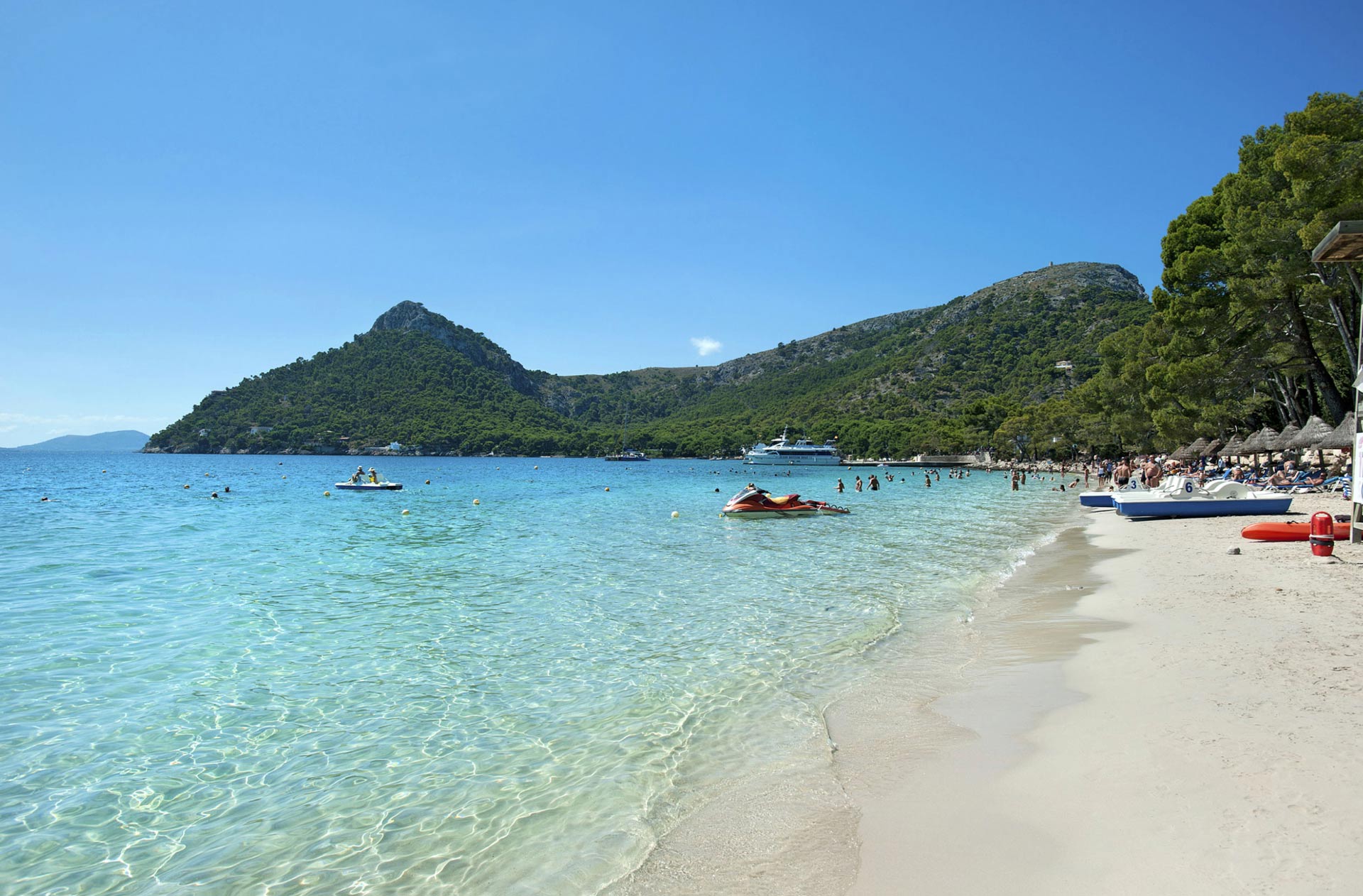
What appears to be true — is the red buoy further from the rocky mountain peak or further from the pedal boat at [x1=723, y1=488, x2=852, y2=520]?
the rocky mountain peak

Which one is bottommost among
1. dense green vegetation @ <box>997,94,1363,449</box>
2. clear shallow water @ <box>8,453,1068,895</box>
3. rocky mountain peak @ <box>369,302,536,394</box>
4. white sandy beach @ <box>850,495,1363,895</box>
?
clear shallow water @ <box>8,453,1068,895</box>

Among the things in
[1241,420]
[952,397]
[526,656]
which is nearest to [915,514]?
[526,656]

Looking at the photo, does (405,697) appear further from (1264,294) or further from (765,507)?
(1264,294)

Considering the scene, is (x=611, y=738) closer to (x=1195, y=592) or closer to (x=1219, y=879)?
(x=1219, y=879)

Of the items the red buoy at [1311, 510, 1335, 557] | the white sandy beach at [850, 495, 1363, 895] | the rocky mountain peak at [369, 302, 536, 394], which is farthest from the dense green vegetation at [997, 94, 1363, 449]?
the rocky mountain peak at [369, 302, 536, 394]

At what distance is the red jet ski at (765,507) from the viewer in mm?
29000

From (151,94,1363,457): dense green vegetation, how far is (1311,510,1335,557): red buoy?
14.2 metres

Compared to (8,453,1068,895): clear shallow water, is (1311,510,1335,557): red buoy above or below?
above

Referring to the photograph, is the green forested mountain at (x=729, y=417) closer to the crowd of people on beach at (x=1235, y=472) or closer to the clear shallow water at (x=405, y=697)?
the crowd of people on beach at (x=1235, y=472)

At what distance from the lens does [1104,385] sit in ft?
201

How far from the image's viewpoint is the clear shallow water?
452 centimetres

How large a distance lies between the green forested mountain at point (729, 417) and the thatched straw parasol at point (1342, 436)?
10144 cm

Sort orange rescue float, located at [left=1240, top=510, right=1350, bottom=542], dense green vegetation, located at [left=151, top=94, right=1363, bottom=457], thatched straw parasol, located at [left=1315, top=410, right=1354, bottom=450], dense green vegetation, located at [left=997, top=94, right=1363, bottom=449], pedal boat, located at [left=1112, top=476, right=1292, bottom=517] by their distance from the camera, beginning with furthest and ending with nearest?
dense green vegetation, located at [left=151, top=94, right=1363, bottom=457]
thatched straw parasol, located at [left=1315, top=410, right=1354, bottom=450]
dense green vegetation, located at [left=997, top=94, right=1363, bottom=449]
pedal boat, located at [left=1112, top=476, right=1292, bottom=517]
orange rescue float, located at [left=1240, top=510, right=1350, bottom=542]

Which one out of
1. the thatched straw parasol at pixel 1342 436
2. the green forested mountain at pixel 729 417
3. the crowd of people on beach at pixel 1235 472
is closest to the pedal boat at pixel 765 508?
the crowd of people on beach at pixel 1235 472
